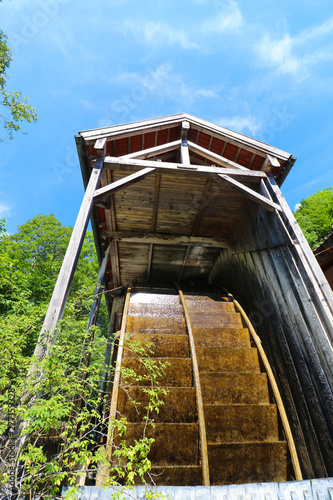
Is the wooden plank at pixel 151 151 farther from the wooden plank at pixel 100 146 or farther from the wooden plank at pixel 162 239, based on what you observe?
the wooden plank at pixel 162 239

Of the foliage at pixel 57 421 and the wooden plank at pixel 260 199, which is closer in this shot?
the foliage at pixel 57 421

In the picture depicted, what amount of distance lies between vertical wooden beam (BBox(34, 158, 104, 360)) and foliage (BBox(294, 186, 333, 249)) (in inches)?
446

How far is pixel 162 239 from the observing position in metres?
6.18

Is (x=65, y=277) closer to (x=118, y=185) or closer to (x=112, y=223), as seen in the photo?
(x=118, y=185)

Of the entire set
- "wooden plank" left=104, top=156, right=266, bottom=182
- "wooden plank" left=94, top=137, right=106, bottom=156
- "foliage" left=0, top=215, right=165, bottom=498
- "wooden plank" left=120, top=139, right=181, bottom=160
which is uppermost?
"wooden plank" left=120, top=139, right=181, bottom=160

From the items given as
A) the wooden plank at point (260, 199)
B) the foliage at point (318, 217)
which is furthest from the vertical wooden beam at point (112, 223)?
the foliage at point (318, 217)

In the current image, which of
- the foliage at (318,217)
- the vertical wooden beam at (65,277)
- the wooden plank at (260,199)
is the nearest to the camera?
the vertical wooden beam at (65,277)

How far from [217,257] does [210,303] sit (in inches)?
79.8

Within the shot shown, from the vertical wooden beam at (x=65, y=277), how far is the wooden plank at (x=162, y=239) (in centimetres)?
217

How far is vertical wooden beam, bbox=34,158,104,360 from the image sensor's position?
93.8 inches

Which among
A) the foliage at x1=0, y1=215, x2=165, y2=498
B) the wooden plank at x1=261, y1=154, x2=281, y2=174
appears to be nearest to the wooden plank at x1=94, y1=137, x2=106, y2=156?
the foliage at x1=0, y1=215, x2=165, y2=498

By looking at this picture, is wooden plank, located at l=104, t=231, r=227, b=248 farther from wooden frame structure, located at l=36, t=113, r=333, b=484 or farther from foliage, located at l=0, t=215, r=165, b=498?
foliage, located at l=0, t=215, r=165, b=498

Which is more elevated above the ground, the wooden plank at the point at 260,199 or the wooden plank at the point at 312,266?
the wooden plank at the point at 260,199

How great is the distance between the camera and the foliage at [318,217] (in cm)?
1254
